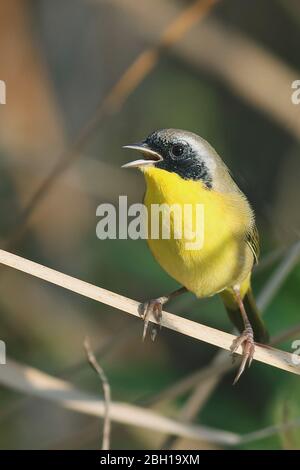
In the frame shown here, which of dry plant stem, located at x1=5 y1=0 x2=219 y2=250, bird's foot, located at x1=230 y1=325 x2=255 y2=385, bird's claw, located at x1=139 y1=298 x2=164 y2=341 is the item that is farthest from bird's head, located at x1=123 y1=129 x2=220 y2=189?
bird's foot, located at x1=230 y1=325 x2=255 y2=385

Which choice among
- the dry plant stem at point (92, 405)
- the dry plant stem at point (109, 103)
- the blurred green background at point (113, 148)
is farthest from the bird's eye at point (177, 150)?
the dry plant stem at point (92, 405)

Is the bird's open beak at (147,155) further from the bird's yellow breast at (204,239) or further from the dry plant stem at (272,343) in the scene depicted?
the dry plant stem at (272,343)

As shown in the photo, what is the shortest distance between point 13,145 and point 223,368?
244cm

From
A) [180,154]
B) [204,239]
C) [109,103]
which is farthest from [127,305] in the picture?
[109,103]

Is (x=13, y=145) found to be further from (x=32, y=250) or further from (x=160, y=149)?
(x=160, y=149)

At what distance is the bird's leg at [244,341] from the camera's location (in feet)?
10.2

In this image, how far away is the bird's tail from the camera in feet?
12.0

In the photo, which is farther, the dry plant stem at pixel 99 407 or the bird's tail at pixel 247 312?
the bird's tail at pixel 247 312

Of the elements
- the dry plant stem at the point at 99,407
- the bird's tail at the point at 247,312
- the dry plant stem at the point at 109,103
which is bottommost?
the dry plant stem at the point at 99,407

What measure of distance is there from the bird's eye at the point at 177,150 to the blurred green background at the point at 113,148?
0.90 meters

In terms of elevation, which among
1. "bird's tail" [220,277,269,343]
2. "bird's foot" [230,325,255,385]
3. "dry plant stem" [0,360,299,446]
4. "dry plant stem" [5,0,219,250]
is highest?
"dry plant stem" [5,0,219,250]

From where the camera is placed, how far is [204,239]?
10.7 ft

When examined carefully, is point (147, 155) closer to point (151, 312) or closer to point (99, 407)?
point (151, 312)

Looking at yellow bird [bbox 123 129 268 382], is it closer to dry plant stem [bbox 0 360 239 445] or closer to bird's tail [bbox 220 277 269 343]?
bird's tail [bbox 220 277 269 343]
